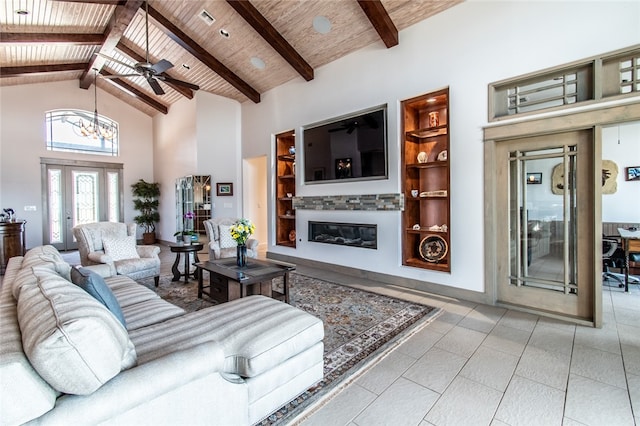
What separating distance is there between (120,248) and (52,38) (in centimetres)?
414

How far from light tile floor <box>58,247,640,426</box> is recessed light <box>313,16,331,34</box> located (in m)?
4.43

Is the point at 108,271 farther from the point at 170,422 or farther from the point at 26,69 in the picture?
the point at 26,69

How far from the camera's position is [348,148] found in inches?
204

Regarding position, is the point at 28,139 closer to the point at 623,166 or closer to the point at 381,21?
the point at 381,21

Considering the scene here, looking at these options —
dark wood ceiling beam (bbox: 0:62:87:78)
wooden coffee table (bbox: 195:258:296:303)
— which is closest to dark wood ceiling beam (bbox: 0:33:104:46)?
dark wood ceiling beam (bbox: 0:62:87:78)

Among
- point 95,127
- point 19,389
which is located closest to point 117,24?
point 95,127

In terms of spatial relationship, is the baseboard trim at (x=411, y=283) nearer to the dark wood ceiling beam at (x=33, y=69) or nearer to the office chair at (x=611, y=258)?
the office chair at (x=611, y=258)

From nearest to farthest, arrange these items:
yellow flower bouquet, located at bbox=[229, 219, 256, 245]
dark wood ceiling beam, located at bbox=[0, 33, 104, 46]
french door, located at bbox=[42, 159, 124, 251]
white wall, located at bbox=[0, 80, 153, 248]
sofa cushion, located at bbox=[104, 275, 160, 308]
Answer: sofa cushion, located at bbox=[104, 275, 160, 308]
yellow flower bouquet, located at bbox=[229, 219, 256, 245]
dark wood ceiling beam, located at bbox=[0, 33, 104, 46]
white wall, located at bbox=[0, 80, 153, 248]
french door, located at bbox=[42, 159, 124, 251]

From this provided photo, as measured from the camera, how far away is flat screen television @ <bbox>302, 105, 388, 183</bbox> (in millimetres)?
4727

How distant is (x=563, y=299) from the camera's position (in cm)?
324

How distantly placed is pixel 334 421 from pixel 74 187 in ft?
32.1

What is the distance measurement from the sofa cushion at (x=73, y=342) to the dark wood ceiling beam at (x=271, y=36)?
4.75 m

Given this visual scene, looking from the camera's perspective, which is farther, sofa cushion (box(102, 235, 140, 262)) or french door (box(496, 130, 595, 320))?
sofa cushion (box(102, 235, 140, 262))

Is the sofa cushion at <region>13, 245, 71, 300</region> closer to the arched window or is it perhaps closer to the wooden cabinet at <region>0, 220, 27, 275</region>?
the wooden cabinet at <region>0, 220, 27, 275</region>
